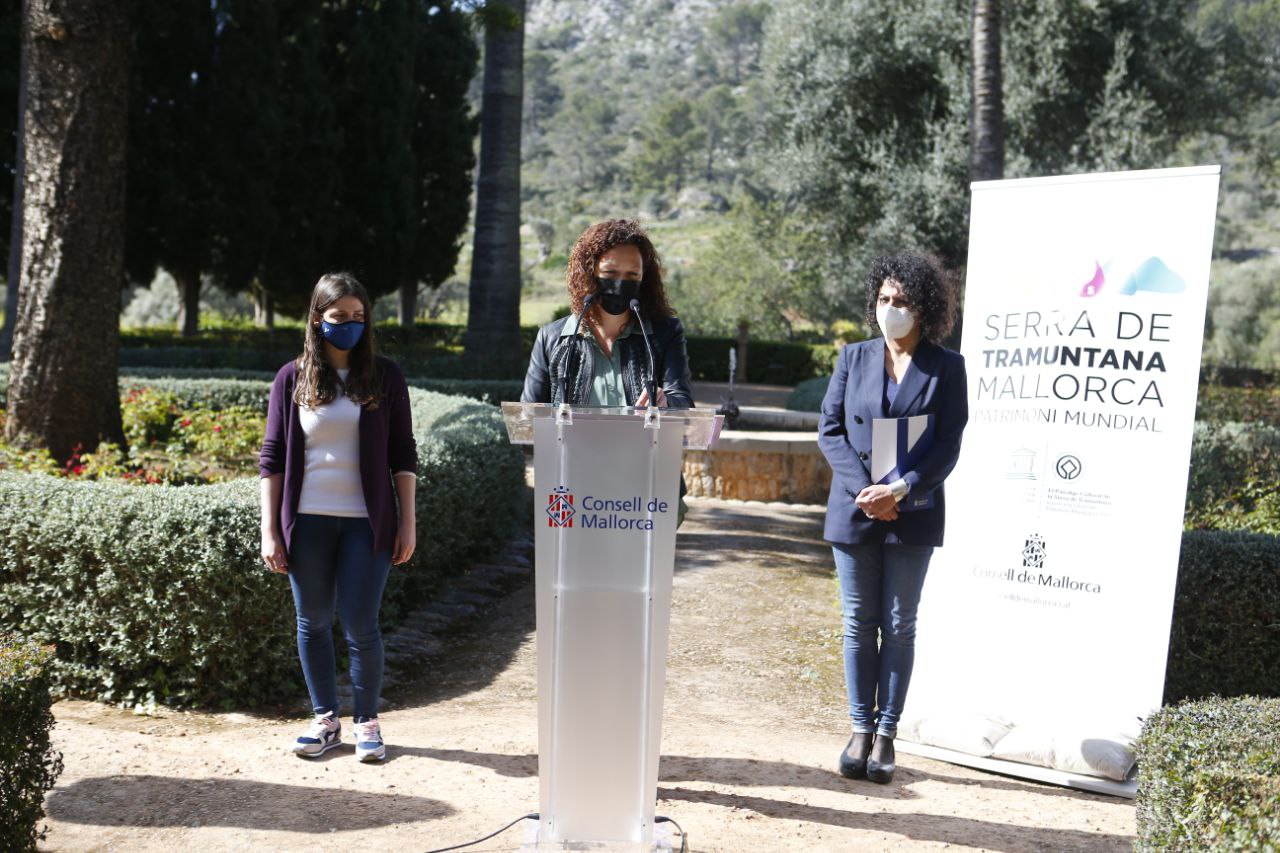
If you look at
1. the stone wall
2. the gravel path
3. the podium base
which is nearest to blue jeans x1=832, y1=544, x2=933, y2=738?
the gravel path

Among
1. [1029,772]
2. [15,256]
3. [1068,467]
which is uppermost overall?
[15,256]

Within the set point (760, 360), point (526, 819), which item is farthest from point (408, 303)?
point (526, 819)

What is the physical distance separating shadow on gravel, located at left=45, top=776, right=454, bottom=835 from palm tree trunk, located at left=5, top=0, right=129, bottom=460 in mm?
4274

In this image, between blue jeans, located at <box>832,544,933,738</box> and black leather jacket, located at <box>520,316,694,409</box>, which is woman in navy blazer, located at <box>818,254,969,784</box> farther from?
black leather jacket, located at <box>520,316,694,409</box>

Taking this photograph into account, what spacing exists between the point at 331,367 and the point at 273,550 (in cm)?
66

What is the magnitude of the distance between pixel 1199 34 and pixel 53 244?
777 inches

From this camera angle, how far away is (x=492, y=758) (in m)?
4.21

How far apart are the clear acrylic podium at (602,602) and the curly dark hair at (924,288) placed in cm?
139

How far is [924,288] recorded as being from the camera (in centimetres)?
411

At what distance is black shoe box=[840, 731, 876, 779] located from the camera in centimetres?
416

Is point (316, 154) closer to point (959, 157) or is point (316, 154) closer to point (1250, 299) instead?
point (959, 157)

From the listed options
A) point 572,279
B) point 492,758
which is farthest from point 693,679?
point 572,279

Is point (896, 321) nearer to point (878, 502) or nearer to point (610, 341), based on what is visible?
point (878, 502)

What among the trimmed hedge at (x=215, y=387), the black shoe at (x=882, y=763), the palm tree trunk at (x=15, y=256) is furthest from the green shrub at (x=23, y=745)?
the palm tree trunk at (x=15, y=256)
